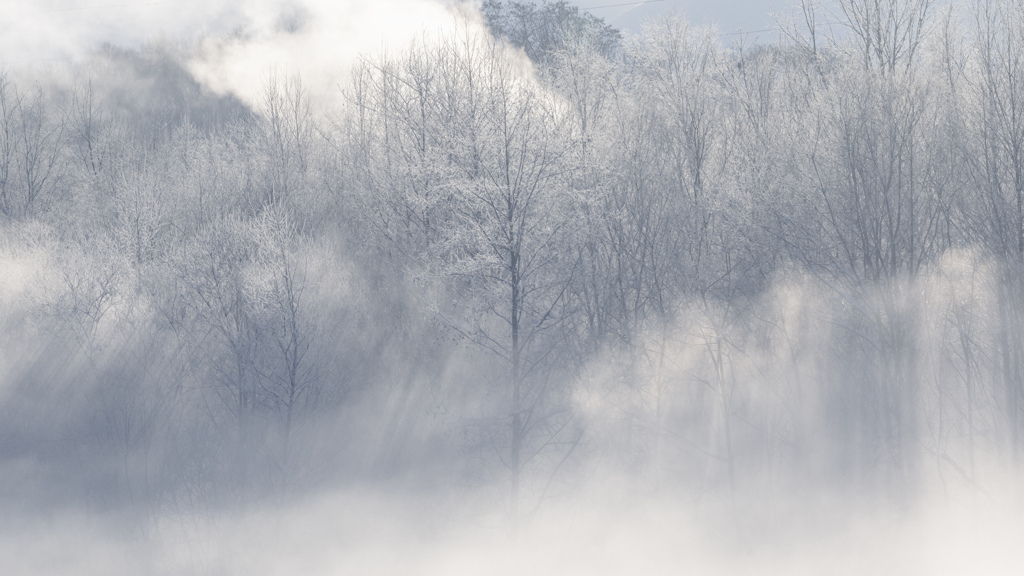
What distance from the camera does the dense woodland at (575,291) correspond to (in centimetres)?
1474

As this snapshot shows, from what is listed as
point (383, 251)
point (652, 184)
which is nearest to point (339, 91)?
point (383, 251)

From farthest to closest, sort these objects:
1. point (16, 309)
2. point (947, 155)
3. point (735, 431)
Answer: point (16, 309), point (735, 431), point (947, 155)

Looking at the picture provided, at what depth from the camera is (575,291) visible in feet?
52.0

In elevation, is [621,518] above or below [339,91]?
below

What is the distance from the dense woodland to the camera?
48.4 ft

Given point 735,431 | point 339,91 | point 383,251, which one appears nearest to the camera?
point 735,431

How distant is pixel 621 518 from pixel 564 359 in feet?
11.9

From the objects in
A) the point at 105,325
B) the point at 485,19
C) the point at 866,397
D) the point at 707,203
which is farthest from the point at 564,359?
the point at 485,19

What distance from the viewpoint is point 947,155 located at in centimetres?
1533

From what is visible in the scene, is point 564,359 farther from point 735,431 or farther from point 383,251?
point 383,251

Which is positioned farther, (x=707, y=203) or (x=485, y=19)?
(x=485, y=19)

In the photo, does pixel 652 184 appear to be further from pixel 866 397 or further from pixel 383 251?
pixel 383 251

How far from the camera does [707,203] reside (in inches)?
666

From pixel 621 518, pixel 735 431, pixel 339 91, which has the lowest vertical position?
pixel 621 518
